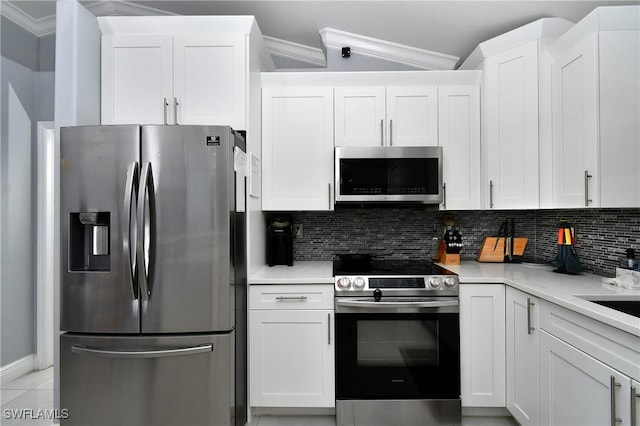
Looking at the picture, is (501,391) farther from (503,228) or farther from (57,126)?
(57,126)

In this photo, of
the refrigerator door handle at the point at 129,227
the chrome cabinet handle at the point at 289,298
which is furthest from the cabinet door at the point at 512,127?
the refrigerator door handle at the point at 129,227

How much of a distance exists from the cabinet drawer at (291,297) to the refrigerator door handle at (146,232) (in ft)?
1.90

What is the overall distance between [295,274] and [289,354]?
47 centimetres

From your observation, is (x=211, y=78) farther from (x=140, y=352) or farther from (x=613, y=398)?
(x=613, y=398)

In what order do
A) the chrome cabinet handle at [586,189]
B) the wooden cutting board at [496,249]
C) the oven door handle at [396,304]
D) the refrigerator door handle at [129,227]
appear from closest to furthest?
the refrigerator door handle at [129,227]
the chrome cabinet handle at [586,189]
the oven door handle at [396,304]
the wooden cutting board at [496,249]

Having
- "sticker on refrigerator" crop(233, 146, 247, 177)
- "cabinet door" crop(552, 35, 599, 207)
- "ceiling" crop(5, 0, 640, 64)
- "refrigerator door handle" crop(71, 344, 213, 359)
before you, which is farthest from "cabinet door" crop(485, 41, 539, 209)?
"refrigerator door handle" crop(71, 344, 213, 359)

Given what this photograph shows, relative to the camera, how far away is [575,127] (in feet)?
5.97

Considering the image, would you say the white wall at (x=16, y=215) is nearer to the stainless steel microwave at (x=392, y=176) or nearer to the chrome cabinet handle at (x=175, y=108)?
the chrome cabinet handle at (x=175, y=108)

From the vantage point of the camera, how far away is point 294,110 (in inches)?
91.8

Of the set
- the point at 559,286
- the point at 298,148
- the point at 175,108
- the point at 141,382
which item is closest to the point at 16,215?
the point at 175,108

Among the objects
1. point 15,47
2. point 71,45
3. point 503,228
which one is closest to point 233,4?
point 71,45

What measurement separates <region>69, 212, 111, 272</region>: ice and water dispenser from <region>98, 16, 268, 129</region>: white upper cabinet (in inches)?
27.8

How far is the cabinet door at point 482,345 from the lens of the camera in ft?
6.29

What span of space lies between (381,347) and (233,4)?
96.3 inches
